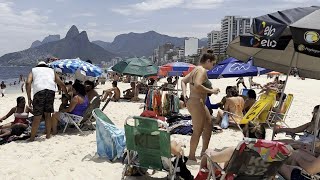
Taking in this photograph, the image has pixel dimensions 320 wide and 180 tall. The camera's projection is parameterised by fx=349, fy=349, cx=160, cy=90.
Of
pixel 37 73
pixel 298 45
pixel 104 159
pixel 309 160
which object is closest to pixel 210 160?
pixel 309 160

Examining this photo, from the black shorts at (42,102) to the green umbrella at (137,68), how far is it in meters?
6.13

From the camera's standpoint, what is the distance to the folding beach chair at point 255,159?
9.30 feet

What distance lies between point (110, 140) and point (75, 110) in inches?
77.9

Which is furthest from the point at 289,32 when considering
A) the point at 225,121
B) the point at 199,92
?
the point at 225,121

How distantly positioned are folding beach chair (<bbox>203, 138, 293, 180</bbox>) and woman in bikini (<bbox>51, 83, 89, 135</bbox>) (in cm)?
414

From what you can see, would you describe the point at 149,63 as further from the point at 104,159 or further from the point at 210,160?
the point at 210,160

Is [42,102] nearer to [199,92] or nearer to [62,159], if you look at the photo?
[62,159]

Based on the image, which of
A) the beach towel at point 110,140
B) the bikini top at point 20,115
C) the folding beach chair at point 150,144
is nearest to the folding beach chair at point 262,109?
the beach towel at point 110,140

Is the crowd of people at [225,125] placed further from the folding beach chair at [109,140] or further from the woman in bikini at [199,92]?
the folding beach chair at [109,140]

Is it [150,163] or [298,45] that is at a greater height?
[298,45]

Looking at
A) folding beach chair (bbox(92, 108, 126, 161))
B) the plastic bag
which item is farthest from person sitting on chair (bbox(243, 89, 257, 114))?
folding beach chair (bbox(92, 108, 126, 161))

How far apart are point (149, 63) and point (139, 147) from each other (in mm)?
9027

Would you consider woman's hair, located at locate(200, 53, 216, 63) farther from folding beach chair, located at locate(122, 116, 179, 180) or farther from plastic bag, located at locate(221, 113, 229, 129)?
plastic bag, located at locate(221, 113, 229, 129)

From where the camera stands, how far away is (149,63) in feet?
42.1
